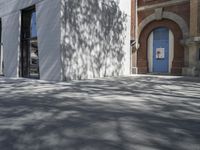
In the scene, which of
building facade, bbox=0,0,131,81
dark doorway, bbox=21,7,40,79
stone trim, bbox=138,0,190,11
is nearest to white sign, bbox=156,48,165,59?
building facade, bbox=0,0,131,81

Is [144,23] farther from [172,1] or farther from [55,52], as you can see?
[55,52]

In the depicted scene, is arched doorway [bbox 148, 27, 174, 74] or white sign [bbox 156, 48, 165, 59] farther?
white sign [bbox 156, 48, 165, 59]

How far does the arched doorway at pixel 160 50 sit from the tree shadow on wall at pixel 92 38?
270 cm

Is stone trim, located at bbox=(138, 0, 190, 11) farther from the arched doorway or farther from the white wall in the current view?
the white wall

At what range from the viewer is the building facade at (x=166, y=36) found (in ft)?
56.7

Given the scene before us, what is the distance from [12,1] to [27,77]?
5.31m

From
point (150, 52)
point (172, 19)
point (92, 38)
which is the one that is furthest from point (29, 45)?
point (172, 19)

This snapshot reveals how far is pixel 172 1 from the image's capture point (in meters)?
18.5

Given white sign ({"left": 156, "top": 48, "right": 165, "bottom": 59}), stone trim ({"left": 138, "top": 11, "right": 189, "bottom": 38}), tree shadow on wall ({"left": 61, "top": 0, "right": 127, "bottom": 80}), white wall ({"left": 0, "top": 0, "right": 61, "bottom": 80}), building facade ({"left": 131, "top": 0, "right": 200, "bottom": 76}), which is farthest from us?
white sign ({"left": 156, "top": 48, "right": 165, "bottom": 59})

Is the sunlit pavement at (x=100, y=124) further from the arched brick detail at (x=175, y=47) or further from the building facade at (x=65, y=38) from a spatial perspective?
the arched brick detail at (x=175, y=47)

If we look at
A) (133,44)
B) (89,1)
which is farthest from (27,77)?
(133,44)

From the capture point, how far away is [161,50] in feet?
64.4

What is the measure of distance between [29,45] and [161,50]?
32.0 ft

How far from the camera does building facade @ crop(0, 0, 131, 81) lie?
14.0 m
